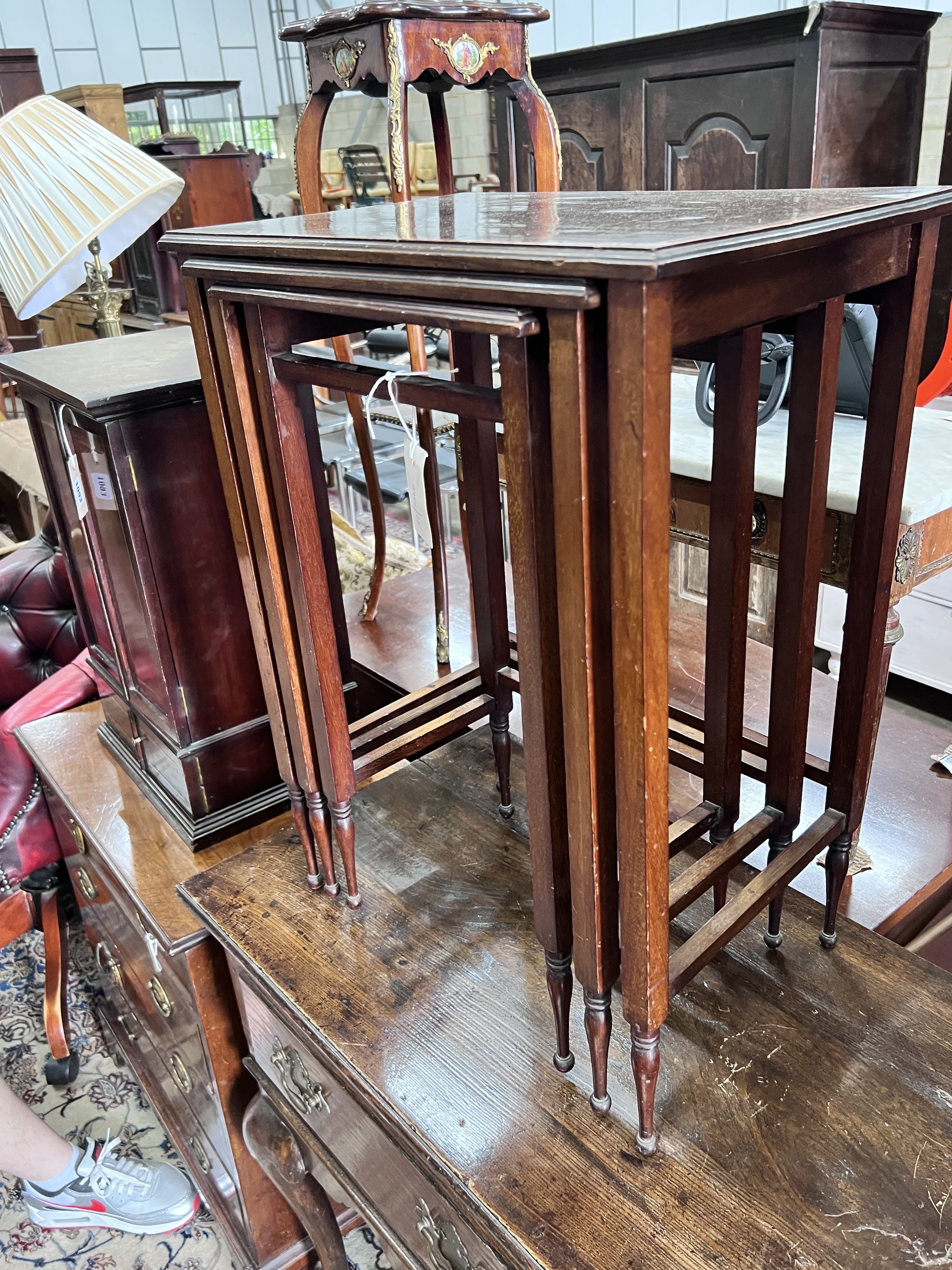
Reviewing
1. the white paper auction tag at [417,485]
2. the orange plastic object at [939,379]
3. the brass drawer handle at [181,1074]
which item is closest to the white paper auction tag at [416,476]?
the white paper auction tag at [417,485]

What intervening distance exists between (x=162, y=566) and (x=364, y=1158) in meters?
0.76

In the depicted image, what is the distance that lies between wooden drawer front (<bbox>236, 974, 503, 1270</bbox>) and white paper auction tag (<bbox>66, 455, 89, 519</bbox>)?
2.25 ft

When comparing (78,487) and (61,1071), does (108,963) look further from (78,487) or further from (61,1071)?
(78,487)

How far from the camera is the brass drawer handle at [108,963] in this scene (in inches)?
65.2

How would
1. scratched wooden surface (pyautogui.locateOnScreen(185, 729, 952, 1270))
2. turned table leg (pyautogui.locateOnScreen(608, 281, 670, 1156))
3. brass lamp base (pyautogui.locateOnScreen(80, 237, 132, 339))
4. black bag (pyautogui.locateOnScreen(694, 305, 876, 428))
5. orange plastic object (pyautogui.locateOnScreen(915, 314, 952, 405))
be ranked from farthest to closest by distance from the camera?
1. orange plastic object (pyautogui.locateOnScreen(915, 314, 952, 405))
2. brass lamp base (pyautogui.locateOnScreen(80, 237, 132, 339))
3. black bag (pyautogui.locateOnScreen(694, 305, 876, 428))
4. scratched wooden surface (pyautogui.locateOnScreen(185, 729, 952, 1270))
5. turned table leg (pyautogui.locateOnScreen(608, 281, 670, 1156))

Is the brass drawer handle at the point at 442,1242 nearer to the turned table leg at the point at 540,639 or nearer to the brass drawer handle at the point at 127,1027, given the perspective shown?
the turned table leg at the point at 540,639

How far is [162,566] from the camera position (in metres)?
1.20

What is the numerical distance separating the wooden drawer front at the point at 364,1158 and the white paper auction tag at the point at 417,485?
1.90 ft

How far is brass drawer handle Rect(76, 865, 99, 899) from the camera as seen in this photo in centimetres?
164

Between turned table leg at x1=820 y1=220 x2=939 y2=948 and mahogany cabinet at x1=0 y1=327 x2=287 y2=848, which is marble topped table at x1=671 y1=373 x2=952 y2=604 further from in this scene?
mahogany cabinet at x1=0 y1=327 x2=287 y2=848

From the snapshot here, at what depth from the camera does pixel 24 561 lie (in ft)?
6.90

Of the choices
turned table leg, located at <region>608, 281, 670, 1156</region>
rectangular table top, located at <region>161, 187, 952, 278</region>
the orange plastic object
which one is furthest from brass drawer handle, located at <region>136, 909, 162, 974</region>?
the orange plastic object

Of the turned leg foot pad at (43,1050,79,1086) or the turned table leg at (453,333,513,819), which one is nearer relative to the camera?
the turned table leg at (453,333,513,819)

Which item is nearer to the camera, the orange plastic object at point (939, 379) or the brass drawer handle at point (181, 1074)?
the brass drawer handle at point (181, 1074)
